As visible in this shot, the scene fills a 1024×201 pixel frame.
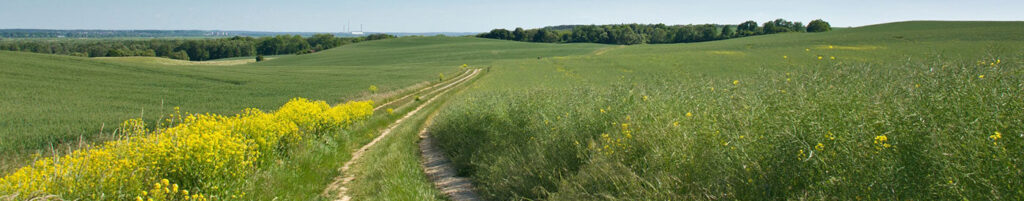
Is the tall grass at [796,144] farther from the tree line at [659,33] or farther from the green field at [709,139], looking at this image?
the tree line at [659,33]

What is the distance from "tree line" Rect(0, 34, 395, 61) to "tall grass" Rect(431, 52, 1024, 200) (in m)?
94.7

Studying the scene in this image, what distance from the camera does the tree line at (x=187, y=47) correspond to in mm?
84925

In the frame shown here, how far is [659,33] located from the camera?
113375 mm

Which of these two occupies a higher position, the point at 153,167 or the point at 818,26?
the point at 818,26

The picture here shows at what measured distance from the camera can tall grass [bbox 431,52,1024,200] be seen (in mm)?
3623

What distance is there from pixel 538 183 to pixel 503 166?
46.3 inches

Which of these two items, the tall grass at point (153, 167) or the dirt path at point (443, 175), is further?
the dirt path at point (443, 175)

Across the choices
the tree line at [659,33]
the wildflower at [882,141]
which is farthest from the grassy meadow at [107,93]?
the tree line at [659,33]

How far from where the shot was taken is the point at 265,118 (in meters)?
10.1

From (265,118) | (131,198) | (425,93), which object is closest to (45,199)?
(131,198)

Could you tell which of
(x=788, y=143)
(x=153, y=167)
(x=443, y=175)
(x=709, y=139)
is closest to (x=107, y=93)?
(x=443, y=175)

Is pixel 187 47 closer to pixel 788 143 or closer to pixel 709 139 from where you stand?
pixel 709 139

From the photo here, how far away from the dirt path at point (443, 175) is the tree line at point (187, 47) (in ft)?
289

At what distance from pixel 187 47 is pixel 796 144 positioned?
118 m
